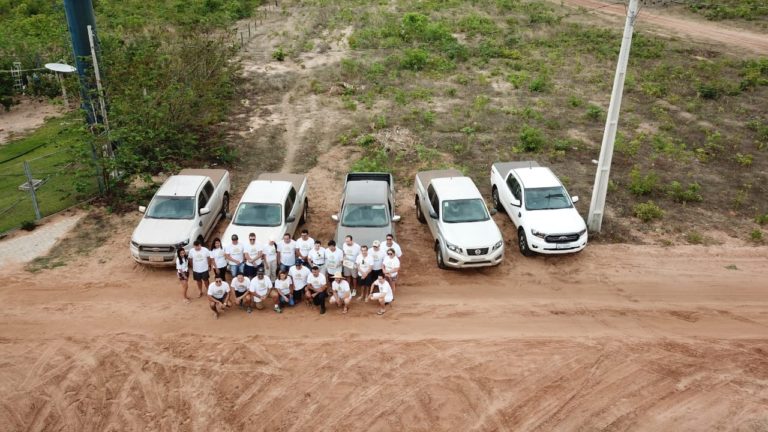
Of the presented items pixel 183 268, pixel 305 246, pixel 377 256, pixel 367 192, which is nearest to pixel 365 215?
pixel 367 192

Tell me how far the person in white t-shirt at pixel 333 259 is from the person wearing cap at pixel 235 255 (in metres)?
1.86

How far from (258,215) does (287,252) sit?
2.09 m

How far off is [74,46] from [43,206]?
16.0ft

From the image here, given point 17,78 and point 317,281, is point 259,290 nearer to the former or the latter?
point 317,281

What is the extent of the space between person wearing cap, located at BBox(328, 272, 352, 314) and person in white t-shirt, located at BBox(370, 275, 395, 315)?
560 mm

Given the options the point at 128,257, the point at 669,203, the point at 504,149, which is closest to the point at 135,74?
the point at 128,257

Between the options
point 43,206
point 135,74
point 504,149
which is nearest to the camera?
point 43,206

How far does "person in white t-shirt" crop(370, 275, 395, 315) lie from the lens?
39.9 ft

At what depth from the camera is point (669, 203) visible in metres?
17.2

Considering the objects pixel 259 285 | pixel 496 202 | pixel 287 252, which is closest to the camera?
pixel 259 285

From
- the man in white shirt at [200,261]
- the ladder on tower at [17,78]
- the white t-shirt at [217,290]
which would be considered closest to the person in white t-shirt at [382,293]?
the white t-shirt at [217,290]

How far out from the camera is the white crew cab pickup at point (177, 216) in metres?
13.5

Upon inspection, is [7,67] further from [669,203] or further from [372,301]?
[669,203]

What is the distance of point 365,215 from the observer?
14.1 meters
